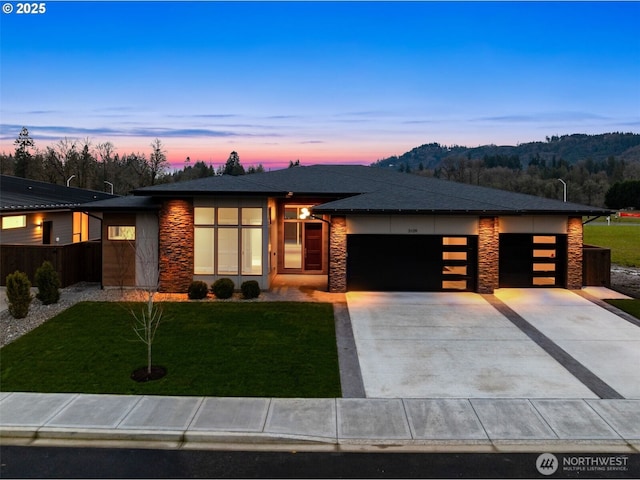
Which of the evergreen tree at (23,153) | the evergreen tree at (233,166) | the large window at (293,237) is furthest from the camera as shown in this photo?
the evergreen tree at (233,166)

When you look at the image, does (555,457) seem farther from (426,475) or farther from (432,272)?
(432,272)

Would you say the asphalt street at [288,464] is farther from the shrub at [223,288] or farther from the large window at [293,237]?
the large window at [293,237]

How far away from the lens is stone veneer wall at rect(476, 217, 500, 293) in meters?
17.3

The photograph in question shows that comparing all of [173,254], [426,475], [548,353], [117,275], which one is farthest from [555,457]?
[117,275]

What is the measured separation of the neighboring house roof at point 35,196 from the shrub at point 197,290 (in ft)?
30.5

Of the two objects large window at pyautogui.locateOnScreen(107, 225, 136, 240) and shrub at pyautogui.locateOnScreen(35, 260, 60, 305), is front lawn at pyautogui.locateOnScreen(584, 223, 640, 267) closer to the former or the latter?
large window at pyautogui.locateOnScreen(107, 225, 136, 240)

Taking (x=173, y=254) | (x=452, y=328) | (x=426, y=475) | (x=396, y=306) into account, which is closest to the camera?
(x=426, y=475)

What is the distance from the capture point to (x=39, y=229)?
74.9 feet

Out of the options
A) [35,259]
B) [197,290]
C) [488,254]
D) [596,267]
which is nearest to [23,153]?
[35,259]

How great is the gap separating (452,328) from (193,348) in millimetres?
7107

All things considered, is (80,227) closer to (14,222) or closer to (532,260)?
(14,222)

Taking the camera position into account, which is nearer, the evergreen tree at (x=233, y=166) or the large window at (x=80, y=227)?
the large window at (x=80, y=227)

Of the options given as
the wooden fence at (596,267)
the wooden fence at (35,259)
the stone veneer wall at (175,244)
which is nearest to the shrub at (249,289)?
the stone veneer wall at (175,244)

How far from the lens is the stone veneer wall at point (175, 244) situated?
1708 cm
